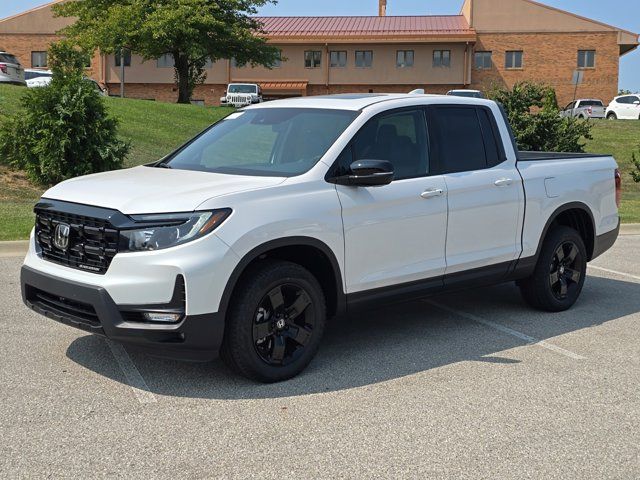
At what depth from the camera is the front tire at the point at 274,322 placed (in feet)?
16.1

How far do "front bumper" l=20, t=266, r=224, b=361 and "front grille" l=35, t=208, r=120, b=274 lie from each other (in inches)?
5.9

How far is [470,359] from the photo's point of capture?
5.78 meters

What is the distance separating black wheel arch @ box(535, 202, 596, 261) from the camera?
23.8ft

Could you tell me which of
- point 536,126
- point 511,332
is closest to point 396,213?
point 511,332

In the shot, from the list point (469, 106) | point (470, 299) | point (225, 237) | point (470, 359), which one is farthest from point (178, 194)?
point (470, 299)

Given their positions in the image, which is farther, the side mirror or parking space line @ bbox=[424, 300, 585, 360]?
parking space line @ bbox=[424, 300, 585, 360]

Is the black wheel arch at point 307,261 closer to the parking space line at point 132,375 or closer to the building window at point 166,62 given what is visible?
the parking space line at point 132,375

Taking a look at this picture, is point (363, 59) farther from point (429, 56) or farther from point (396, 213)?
point (396, 213)

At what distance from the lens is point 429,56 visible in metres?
57.5

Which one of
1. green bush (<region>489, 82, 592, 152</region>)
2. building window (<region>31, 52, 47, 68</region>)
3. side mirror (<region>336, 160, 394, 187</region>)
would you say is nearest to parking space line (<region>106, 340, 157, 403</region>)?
side mirror (<region>336, 160, 394, 187</region>)

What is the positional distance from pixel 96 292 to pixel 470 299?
421cm

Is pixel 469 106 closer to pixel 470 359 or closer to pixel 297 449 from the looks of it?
pixel 470 359

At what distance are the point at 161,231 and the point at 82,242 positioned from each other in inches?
23.4

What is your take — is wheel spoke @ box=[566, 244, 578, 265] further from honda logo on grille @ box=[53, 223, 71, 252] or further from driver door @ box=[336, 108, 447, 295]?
honda logo on grille @ box=[53, 223, 71, 252]
